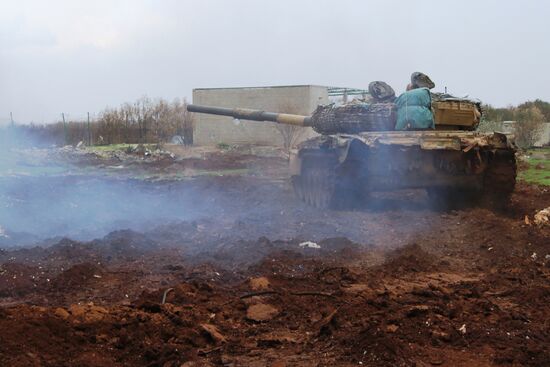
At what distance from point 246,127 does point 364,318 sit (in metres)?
31.7

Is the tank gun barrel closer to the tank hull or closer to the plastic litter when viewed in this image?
the tank hull

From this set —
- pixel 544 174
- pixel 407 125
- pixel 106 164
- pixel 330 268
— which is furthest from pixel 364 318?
pixel 106 164

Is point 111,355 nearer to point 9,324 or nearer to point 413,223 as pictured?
point 9,324

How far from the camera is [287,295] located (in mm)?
6211

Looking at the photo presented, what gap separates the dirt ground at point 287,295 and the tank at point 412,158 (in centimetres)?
98

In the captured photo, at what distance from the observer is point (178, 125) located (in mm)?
39938

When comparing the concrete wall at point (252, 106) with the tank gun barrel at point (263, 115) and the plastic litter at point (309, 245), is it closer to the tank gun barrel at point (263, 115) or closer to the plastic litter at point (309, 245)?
the tank gun barrel at point (263, 115)

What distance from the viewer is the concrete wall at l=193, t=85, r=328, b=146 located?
3478 cm

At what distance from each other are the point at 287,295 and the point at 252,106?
100 ft

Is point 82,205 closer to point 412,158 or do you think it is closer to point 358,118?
point 358,118

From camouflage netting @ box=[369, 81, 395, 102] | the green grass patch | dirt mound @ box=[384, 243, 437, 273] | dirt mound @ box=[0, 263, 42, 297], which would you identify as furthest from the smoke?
the green grass patch

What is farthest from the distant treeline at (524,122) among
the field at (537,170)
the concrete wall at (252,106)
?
the concrete wall at (252,106)

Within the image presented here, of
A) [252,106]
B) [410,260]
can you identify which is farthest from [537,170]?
[252,106]

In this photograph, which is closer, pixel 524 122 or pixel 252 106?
pixel 524 122
